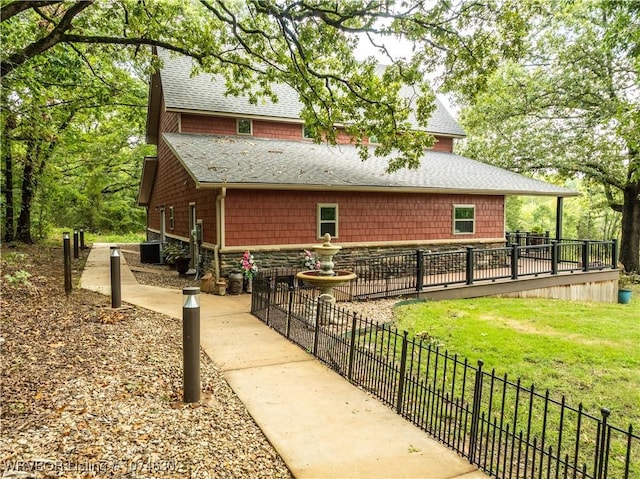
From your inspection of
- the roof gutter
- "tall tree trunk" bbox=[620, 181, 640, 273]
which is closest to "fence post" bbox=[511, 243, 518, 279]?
the roof gutter

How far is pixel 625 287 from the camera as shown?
16.9 metres

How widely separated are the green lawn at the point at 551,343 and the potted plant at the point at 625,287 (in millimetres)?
3712

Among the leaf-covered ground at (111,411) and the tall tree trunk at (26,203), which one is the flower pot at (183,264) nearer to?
the leaf-covered ground at (111,411)

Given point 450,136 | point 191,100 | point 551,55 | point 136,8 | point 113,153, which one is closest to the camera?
point 136,8

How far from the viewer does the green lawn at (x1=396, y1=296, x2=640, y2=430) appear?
17.7ft

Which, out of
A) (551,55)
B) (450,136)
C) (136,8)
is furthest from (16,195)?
(551,55)

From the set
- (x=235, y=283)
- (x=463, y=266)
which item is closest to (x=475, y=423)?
(x=235, y=283)

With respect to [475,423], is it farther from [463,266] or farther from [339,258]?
[463,266]

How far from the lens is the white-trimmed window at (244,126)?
15727mm

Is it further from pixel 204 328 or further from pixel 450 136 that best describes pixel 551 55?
pixel 204 328

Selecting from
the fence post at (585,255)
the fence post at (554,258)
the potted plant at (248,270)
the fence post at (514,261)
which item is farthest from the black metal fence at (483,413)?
the fence post at (585,255)

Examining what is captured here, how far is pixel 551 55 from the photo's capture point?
1780cm

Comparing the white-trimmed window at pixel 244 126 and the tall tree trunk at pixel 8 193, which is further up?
the white-trimmed window at pixel 244 126

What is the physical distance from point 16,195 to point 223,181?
13511 millimetres
